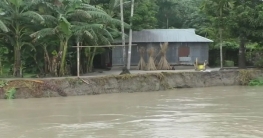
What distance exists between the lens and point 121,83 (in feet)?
62.4

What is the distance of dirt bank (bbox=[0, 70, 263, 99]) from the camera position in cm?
1741

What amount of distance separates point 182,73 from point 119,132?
35.3 ft

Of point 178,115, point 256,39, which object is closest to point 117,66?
point 256,39

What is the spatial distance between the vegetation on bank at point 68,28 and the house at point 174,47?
3.09 ft

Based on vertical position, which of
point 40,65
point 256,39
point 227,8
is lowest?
point 40,65

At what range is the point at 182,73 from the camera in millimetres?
20406

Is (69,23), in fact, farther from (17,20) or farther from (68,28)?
(17,20)

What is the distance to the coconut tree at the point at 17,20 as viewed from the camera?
18.6 metres

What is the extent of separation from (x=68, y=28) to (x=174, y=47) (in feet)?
34.6

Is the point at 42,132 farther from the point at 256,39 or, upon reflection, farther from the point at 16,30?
the point at 256,39

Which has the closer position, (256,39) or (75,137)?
(75,137)

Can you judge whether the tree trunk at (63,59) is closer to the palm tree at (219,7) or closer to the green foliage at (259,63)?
the palm tree at (219,7)

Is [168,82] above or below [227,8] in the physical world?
below

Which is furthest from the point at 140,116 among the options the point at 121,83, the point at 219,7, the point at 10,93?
the point at 219,7
